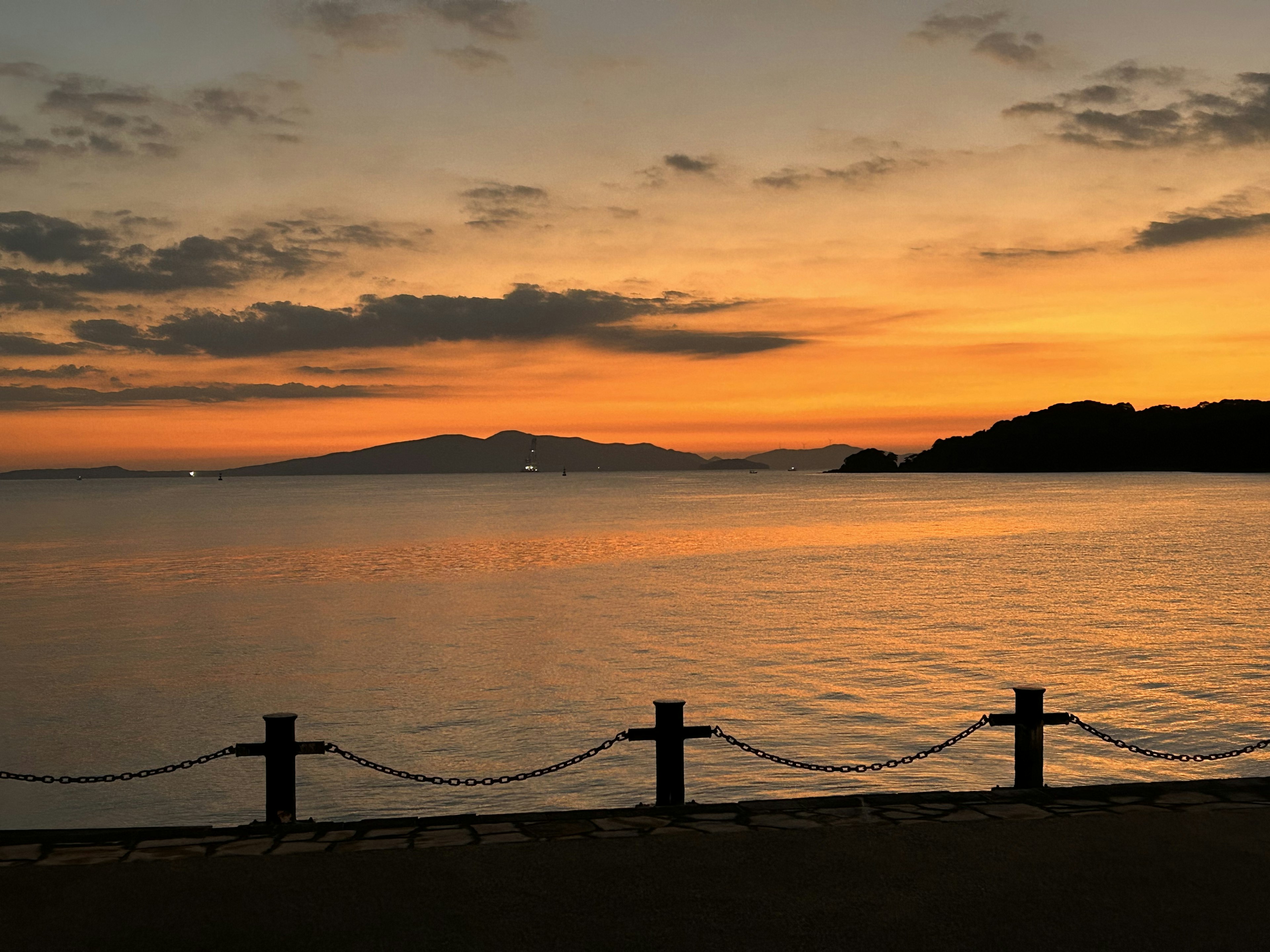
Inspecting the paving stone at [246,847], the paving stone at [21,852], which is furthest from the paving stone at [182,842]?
the paving stone at [21,852]

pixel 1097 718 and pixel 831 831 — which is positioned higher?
pixel 831 831

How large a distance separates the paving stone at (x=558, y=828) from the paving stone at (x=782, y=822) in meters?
1.42

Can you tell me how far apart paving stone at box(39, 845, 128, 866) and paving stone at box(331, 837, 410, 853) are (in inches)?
66.5

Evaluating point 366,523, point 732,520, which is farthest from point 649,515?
point 366,523

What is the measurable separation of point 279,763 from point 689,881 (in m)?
4.07

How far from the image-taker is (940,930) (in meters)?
6.93

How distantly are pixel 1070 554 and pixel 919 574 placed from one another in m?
16.3

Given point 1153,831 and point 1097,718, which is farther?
point 1097,718

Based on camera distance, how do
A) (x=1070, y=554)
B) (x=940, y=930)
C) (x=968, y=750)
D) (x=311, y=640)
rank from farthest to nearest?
(x=1070, y=554) < (x=311, y=640) < (x=968, y=750) < (x=940, y=930)

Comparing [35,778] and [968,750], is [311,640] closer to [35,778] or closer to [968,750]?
[968,750]

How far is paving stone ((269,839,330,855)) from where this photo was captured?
8.62 metres

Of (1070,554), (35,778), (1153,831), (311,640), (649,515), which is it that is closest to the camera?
(1153,831)

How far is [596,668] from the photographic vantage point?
98.0 feet

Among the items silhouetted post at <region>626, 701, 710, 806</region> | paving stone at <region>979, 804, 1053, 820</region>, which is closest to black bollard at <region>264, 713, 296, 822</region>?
silhouetted post at <region>626, 701, 710, 806</region>
